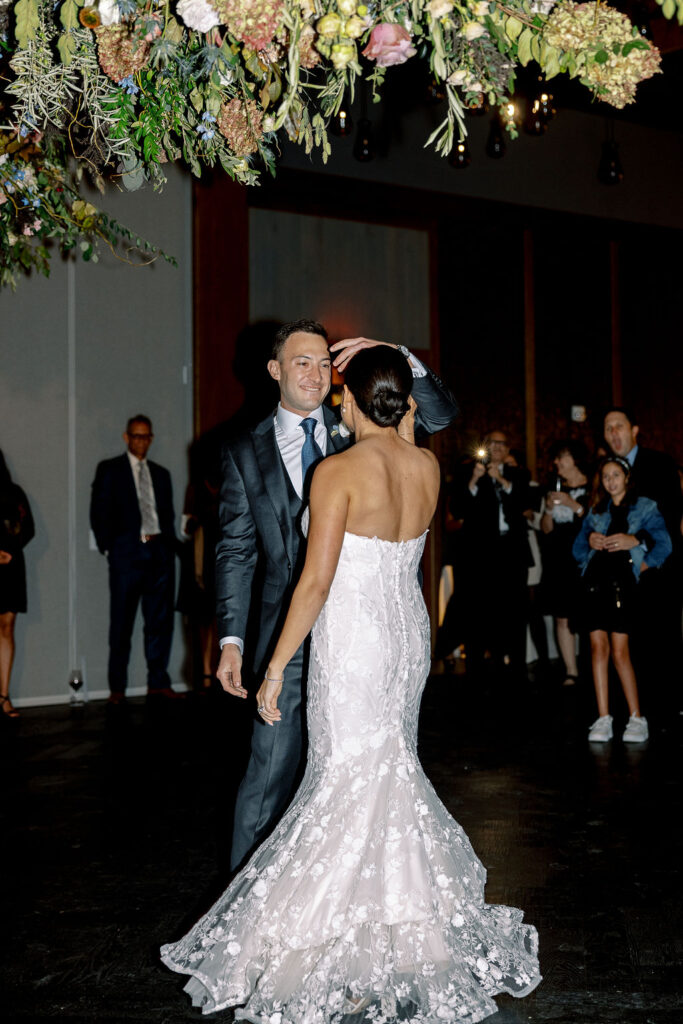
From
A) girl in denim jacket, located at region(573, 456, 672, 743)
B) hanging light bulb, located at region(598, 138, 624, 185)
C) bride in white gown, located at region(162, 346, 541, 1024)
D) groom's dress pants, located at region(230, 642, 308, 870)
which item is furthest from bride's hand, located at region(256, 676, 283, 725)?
hanging light bulb, located at region(598, 138, 624, 185)

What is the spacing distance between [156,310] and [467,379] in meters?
2.90

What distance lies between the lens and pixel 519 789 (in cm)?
488

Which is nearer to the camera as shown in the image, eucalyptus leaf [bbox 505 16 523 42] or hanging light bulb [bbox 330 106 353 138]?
eucalyptus leaf [bbox 505 16 523 42]

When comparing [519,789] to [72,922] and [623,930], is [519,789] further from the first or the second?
[72,922]

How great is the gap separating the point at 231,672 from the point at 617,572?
11.5 feet

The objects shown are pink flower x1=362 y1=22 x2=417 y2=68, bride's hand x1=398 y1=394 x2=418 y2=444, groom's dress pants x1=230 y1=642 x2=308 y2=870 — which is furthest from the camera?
groom's dress pants x1=230 y1=642 x2=308 y2=870

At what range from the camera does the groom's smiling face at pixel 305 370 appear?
3.12 m

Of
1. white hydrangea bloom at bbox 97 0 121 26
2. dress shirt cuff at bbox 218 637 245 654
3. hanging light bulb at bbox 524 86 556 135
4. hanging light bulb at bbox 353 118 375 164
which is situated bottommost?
dress shirt cuff at bbox 218 637 245 654

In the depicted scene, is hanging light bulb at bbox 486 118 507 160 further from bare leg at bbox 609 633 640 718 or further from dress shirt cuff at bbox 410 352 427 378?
dress shirt cuff at bbox 410 352 427 378

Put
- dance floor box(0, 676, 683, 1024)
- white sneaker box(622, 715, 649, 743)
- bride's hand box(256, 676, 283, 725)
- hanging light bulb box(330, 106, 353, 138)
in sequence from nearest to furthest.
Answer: bride's hand box(256, 676, 283, 725)
dance floor box(0, 676, 683, 1024)
white sneaker box(622, 715, 649, 743)
hanging light bulb box(330, 106, 353, 138)

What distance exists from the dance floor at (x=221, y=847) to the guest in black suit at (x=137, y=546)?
0.66m

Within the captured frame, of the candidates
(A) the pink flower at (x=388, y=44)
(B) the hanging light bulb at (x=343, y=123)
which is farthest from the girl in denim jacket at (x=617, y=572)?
(A) the pink flower at (x=388, y=44)

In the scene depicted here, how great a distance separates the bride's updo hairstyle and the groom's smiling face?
477mm

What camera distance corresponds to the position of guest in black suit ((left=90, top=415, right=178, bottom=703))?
734 cm
